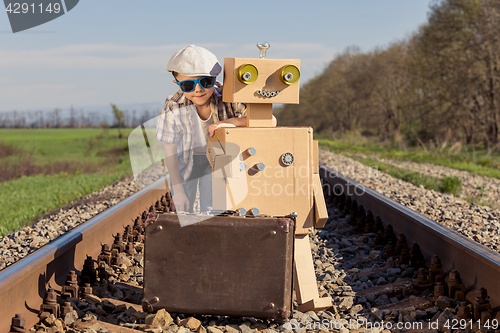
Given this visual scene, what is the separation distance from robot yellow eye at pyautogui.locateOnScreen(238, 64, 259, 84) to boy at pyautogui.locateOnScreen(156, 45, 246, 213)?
0.26 m

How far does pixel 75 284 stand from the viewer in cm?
294

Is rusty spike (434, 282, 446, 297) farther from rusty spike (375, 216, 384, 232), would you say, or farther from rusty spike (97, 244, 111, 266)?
rusty spike (97, 244, 111, 266)

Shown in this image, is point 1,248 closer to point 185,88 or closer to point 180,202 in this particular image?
point 180,202

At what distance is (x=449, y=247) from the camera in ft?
10.8

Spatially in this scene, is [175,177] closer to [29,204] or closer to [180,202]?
[180,202]

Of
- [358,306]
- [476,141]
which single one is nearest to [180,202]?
[358,306]

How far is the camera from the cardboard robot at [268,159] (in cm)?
276

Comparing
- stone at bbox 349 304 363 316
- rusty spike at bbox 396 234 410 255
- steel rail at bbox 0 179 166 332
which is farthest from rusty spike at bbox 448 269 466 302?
steel rail at bbox 0 179 166 332

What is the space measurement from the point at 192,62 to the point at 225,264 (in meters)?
1.25

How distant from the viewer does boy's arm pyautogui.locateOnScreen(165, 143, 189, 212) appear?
10.4 ft

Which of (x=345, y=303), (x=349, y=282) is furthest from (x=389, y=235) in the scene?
(x=345, y=303)

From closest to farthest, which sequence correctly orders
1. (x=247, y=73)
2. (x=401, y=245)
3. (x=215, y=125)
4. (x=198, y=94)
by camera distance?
(x=247, y=73) < (x=215, y=125) < (x=198, y=94) < (x=401, y=245)

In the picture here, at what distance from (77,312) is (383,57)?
4005cm

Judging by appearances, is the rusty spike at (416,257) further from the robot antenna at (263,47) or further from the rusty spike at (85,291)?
the rusty spike at (85,291)
